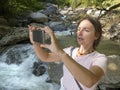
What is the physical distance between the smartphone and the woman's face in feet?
0.65

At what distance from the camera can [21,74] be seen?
8094 mm

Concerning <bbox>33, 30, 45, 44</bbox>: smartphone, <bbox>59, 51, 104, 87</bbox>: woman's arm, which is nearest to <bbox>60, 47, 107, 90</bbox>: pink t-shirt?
<bbox>59, 51, 104, 87</bbox>: woman's arm

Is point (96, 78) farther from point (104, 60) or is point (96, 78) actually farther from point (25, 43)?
point (25, 43)

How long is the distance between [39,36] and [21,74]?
6413 millimetres

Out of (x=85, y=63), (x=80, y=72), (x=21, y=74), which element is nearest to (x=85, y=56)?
(x=85, y=63)

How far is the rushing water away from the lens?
23.4 ft

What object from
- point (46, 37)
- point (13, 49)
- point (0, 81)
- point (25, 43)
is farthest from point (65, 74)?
point (25, 43)

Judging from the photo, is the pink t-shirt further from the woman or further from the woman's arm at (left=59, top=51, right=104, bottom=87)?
the woman's arm at (left=59, top=51, right=104, bottom=87)

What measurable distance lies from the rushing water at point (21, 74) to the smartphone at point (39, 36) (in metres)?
4.89

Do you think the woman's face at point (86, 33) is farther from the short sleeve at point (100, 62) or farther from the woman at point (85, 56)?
the short sleeve at point (100, 62)

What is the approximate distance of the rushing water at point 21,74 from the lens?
715 cm

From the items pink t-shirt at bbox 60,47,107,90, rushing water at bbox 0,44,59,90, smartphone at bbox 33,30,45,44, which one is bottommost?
rushing water at bbox 0,44,59,90

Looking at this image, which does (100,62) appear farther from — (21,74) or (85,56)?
(21,74)

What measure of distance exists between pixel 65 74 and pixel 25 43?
879 centimetres
